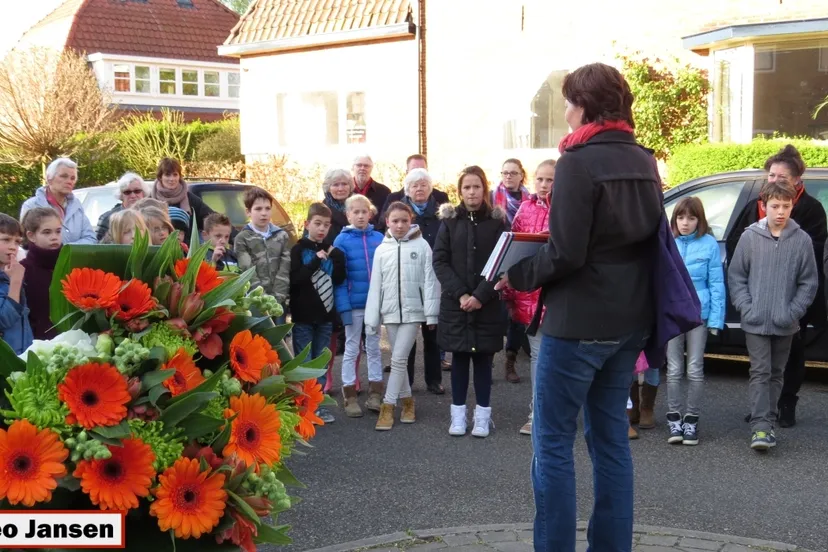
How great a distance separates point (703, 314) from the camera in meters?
7.04

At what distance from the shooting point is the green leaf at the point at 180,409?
233cm

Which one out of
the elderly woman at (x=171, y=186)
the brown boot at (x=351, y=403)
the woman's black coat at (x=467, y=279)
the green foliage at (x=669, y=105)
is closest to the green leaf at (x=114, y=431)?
the woman's black coat at (x=467, y=279)

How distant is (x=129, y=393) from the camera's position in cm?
230

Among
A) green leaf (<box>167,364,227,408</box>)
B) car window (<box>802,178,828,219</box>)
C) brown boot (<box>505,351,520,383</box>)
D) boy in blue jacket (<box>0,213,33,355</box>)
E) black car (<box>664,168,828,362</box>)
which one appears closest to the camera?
green leaf (<box>167,364,227,408</box>)

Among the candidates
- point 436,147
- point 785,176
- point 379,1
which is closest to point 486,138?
point 436,147

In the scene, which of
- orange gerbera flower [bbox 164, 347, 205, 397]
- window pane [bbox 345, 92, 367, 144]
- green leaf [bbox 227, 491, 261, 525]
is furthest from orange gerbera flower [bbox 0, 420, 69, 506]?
window pane [bbox 345, 92, 367, 144]

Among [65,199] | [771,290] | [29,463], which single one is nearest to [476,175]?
[771,290]

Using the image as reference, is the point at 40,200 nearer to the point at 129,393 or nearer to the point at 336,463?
the point at 336,463

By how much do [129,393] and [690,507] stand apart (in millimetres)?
3959

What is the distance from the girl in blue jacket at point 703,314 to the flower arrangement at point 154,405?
4.68 m

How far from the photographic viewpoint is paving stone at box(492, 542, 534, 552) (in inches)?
184

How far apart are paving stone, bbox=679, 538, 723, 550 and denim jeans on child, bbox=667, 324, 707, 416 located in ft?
6.76

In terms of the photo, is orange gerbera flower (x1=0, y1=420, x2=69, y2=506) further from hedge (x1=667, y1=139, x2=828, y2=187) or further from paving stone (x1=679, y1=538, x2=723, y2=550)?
hedge (x1=667, y1=139, x2=828, y2=187)

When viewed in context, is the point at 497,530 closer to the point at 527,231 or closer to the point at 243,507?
the point at 527,231
